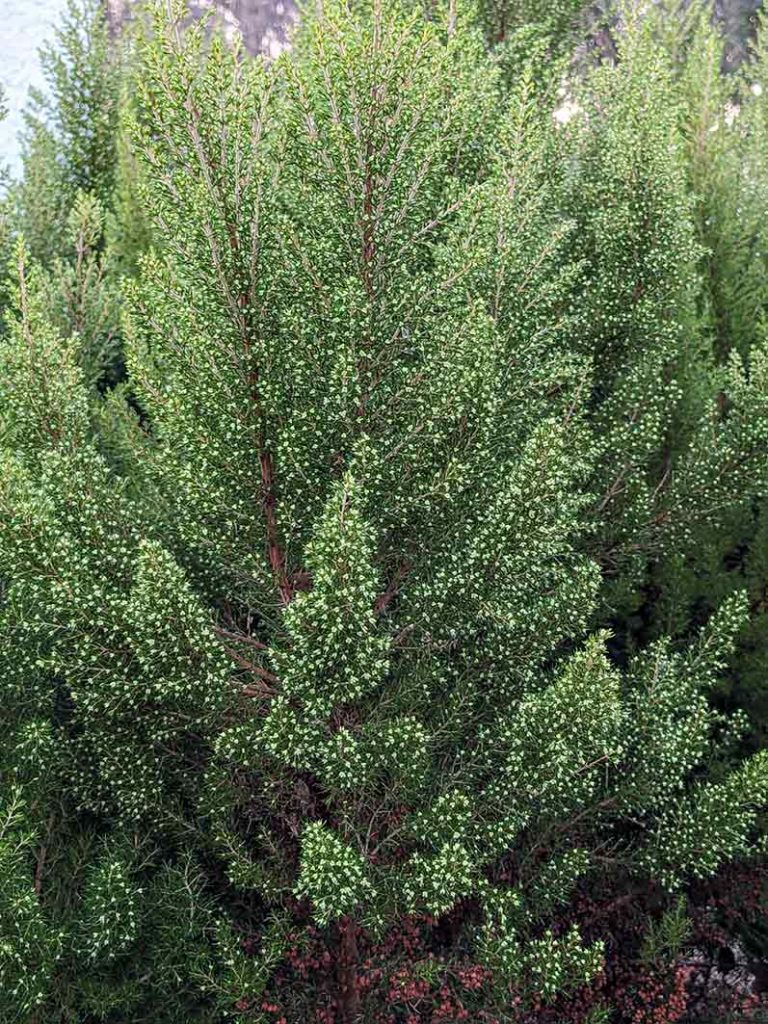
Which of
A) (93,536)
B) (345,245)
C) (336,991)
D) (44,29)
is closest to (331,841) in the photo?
(93,536)

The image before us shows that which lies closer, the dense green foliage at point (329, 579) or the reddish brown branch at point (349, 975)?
the dense green foliage at point (329, 579)

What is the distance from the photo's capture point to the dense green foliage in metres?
5.95

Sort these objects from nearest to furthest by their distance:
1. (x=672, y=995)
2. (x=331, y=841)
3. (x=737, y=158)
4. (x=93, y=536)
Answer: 1. (x=331, y=841)
2. (x=93, y=536)
3. (x=672, y=995)
4. (x=737, y=158)

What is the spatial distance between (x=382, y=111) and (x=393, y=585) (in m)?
3.27

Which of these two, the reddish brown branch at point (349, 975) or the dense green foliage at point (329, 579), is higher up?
the dense green foliage at point (329, 579)

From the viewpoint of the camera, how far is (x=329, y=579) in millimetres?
5312

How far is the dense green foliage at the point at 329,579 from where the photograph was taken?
5953 mm

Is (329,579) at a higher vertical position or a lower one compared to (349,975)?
higher

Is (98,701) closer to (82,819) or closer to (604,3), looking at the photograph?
(82,819)

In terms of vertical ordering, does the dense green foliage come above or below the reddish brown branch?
above

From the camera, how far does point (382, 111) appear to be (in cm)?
633

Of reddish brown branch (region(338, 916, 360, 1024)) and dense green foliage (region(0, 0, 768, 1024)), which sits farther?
reddish brown branch (region(338, 916, 360, 1024))

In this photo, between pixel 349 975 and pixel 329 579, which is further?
pixel 349 975

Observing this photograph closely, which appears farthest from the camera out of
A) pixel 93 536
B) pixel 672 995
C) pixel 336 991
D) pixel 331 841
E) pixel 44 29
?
pixel 44 29
